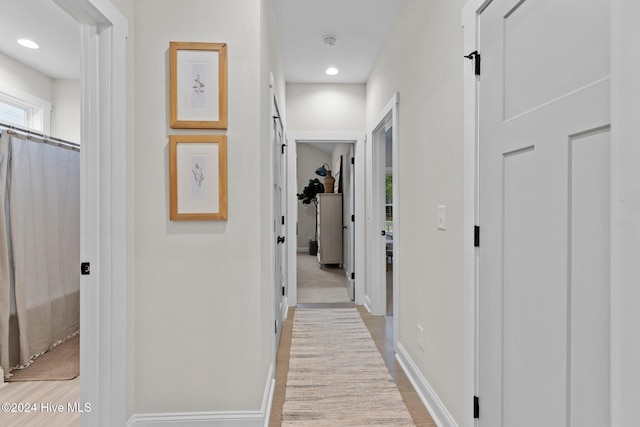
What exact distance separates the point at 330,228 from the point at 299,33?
3.87m

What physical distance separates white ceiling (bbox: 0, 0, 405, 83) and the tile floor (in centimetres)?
260

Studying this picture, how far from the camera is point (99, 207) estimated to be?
62.2 inches

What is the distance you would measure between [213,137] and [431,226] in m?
1.29

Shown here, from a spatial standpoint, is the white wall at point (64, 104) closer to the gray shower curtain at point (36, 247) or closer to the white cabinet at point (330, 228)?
the gray shower curtain at point (36, 247)

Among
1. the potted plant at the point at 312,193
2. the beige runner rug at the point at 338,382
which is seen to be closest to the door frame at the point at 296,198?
the beige runner rug at the point at 338,382

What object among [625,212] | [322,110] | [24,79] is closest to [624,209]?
[625,212]

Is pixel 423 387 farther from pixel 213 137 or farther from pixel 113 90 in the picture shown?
pixel 113 90

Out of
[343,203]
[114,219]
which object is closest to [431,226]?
[114,219]

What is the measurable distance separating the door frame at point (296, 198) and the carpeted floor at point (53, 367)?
2.11m

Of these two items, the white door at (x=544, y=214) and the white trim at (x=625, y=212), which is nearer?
the white trim at (x=625, y=212)

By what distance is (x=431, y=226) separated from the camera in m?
2.10

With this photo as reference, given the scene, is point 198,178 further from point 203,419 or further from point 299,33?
point 299,33

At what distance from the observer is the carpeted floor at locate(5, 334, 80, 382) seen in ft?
7.81

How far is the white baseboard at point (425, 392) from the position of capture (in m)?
1.85
